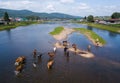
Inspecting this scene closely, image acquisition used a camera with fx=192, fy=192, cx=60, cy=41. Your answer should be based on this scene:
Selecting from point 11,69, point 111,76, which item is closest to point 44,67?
point 11,69

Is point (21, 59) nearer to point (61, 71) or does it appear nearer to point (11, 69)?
point (11, 69)

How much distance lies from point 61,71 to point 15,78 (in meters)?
6.83

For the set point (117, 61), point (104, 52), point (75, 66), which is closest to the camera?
point (75, 66)

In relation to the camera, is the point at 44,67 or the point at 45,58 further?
the point at 45,58

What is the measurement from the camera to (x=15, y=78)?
2511 cm

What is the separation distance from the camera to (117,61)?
34.7 metres

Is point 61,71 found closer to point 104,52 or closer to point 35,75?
point 35,75

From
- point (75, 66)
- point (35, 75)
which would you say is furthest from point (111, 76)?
point (35, 75)

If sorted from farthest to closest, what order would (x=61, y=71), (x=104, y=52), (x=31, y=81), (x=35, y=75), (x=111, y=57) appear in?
(x=104, y=52), (x=111, y=57), (x=61, y=71), (x=35, y=75), (x=31, y=81)

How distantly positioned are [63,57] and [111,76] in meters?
11.6

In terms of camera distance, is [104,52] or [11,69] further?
[104,52]

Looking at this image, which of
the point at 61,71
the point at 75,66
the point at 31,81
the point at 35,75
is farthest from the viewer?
the point at 75,66

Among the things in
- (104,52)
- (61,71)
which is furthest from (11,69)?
(104,52)

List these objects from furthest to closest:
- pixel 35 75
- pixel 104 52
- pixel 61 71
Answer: pixel 104 52 < pixel 61 71 < pixel 35 75
